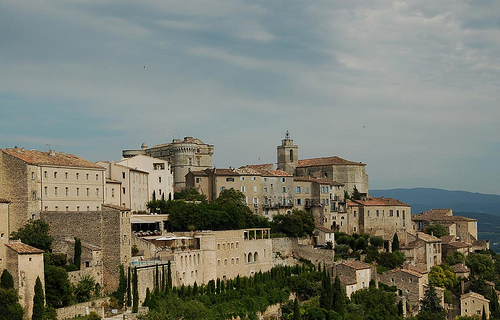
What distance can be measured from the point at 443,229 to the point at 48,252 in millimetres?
59226

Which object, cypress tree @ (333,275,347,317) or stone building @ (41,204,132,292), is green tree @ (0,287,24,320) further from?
cypress tree @ (333,275,347,317)

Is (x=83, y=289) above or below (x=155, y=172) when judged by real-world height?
below

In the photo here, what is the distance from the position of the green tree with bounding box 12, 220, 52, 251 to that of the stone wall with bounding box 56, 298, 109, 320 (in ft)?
Answer: 19.2

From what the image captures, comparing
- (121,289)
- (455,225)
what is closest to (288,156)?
(455,225)

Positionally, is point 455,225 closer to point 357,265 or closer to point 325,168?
point 325,168

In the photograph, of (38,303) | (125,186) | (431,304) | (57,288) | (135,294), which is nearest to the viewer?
(38,303)

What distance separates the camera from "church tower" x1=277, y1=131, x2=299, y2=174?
96500mm

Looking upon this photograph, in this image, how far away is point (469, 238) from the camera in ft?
326

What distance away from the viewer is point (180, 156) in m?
89.4

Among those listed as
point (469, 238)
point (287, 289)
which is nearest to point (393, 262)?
point (287, 289)

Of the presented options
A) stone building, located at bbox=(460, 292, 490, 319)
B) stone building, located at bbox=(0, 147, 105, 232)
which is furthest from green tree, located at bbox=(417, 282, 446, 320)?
stone building, located at bbox=(0, 147, 105, 232)

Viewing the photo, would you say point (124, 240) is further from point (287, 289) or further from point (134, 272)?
point (287, 289)

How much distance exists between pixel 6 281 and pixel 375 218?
5380 cm

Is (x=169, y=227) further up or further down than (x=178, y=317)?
further up
